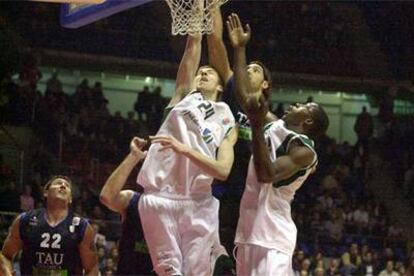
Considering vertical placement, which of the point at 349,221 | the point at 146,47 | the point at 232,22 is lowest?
the point at 349,221

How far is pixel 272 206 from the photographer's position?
17.1 feet

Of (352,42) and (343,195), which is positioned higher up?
(352,42)

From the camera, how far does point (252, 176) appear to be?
207 inches

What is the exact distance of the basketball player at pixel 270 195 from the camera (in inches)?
201

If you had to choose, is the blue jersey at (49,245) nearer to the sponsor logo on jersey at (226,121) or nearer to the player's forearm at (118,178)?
the player's forearm at (118,178)

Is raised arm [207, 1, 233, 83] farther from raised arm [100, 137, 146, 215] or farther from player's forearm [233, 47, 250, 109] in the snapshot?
raised arm [100, 137, 146, 215]

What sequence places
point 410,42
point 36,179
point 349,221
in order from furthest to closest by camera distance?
point 410,42 < point 349,221 < point 36,179

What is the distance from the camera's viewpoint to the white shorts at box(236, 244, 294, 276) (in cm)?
512

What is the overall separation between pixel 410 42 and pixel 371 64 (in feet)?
2.85

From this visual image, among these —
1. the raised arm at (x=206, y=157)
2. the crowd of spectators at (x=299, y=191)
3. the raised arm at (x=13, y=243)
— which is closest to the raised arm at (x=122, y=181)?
the raised arm at (x=206, y=157)

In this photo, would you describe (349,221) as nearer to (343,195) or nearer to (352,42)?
(343,195)

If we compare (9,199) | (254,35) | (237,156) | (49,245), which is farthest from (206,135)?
(254,35)

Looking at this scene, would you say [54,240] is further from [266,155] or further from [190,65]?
[266,155]

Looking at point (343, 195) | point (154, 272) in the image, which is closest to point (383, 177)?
point (343, 195)
